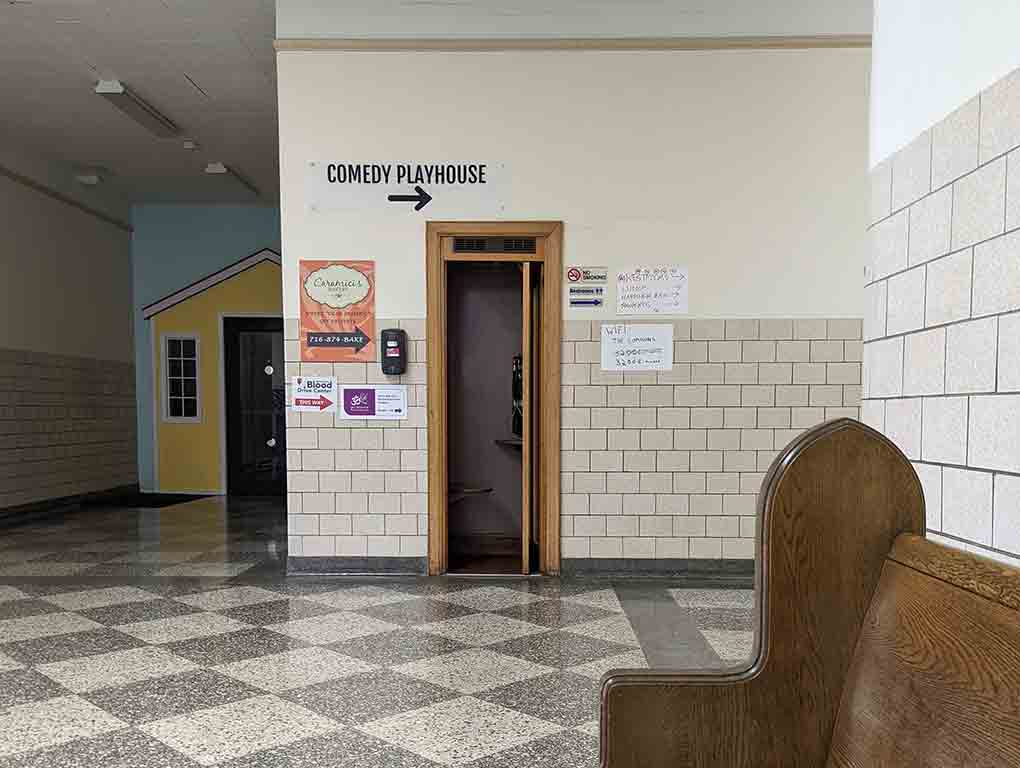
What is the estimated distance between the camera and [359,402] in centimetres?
483

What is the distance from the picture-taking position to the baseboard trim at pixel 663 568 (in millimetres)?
4844

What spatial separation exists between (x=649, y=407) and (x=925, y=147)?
327cm

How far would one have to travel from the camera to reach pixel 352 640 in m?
3.62

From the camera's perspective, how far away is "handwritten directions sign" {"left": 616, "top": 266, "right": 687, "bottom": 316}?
477 centimetres

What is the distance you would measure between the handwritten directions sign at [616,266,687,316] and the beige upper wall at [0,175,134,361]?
20.4 ft

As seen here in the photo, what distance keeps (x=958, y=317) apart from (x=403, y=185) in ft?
12.4

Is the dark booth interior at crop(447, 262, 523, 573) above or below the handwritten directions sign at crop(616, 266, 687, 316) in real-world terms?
below

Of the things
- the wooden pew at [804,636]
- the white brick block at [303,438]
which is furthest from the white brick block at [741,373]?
the wooden pew at [804,636]

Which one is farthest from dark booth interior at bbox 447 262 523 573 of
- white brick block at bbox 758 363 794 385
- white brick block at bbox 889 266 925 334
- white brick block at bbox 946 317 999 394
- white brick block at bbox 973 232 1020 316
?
white brick block at bbox 973 232 1020 316

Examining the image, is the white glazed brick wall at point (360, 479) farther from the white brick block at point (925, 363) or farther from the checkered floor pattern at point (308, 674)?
the white brick block at point (925, 363)

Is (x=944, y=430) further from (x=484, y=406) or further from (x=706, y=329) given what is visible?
(x=484, y=406)

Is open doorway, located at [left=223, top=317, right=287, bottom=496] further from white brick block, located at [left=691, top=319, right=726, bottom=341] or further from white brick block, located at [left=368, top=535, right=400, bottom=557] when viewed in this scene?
white brick block, located at [left=691, top=319, right=726, bottom=341]

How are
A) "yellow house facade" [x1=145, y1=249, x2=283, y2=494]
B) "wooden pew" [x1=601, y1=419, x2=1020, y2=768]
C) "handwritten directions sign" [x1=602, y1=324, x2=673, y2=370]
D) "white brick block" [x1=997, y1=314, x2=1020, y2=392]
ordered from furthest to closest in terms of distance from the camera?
"yellow house facade" [x1=145, y1=249, x2=283, y2=494] → "handwritten directions sign" [x1=602, y1=324, x2=673, y2=370] → "white brick block" [x1=997, y1=314, x2=1020, y2=392] → "wooden pew" [x1=601, y1=419, x2=1020, y2=768]

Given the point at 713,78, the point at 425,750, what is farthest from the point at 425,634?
the point at 713,78
